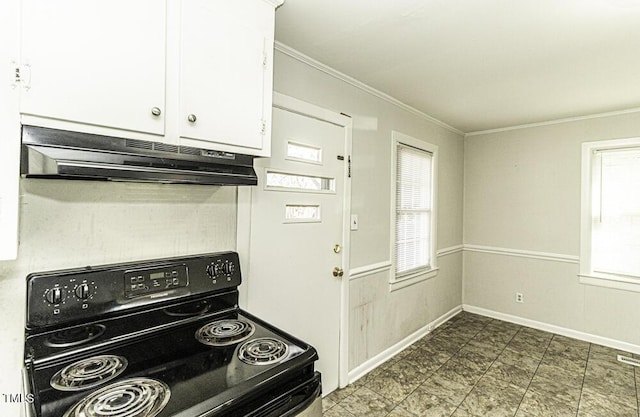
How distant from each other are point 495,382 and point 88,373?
2.90 metres

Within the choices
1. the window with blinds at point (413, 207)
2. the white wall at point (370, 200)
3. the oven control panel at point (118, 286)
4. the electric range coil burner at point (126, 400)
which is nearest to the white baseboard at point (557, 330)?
the white wall at point (370, 200)

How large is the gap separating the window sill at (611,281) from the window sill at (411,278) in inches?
62.2

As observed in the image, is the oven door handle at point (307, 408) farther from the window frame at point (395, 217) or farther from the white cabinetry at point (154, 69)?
the window frame at point (395, 217)

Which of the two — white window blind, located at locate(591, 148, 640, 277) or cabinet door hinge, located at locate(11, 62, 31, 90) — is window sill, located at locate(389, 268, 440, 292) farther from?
cabinet door hinge, located at locate(11, 62, 31, 90)

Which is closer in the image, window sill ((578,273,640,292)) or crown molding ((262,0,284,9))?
crown molding ((262,0,284,9))

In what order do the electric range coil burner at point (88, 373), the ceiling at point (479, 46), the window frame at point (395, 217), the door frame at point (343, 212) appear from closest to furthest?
the electric range coil burner at point (88, 373), the ceiling at point (479, 46), the door frame at point (343, 212), the window frame at point (395, 217)

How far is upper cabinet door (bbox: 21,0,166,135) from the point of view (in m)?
0.96

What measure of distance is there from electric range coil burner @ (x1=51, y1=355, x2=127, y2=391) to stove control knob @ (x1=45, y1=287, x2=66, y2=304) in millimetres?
238

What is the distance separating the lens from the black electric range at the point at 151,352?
0.98 meters

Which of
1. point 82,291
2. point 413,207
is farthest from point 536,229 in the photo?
point 82,291

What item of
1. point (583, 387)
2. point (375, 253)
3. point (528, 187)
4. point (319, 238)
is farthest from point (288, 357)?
point (528, 187)

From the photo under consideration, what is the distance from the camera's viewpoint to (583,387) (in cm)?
266

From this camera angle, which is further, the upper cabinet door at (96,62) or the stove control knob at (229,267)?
the stove control knob at (229,267)

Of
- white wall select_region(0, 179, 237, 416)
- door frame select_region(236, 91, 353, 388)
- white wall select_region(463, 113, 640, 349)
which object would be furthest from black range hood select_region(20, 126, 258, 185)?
white wall select_region(463, 113, 640, 349)
